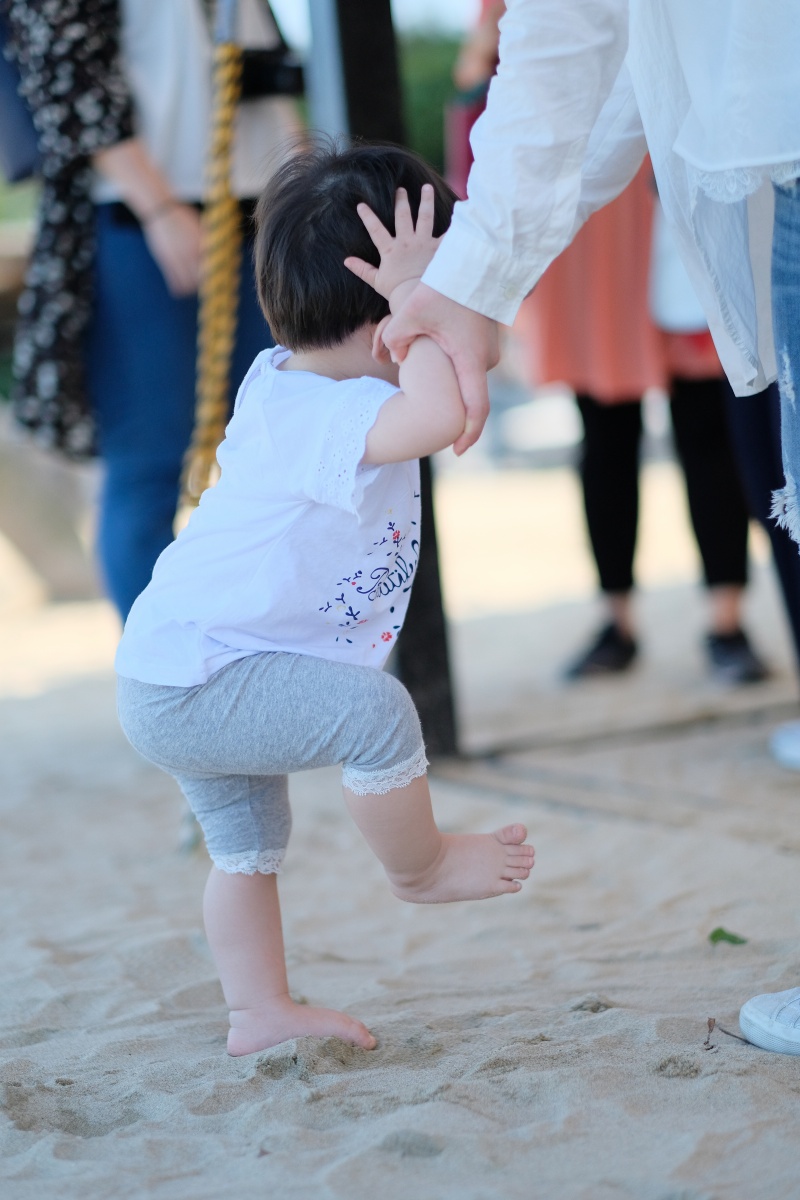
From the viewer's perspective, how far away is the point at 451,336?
1.31 meters

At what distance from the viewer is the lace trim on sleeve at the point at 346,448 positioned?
4.24 feet

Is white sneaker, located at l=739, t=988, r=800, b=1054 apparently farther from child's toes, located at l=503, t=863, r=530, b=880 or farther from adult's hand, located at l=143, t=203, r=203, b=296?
adult's hand, located at l=143, t=203, r=203, b=296

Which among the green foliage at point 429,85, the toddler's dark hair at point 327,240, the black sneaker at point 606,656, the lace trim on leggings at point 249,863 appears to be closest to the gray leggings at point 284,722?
the lace trim on leggings at point 249,863

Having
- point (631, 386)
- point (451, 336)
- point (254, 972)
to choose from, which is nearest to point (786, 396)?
point (451, 336)

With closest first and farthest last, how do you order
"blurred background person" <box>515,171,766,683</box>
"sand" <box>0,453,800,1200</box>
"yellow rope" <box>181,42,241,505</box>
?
"sand" <box>0,453,800,1200</box>, "yellow rope" <box>181,42,241,505</box>, "blurred background person" <box>515,171,766,683</box>

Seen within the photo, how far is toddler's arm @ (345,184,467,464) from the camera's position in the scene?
128cm

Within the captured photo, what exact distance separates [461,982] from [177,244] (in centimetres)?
137

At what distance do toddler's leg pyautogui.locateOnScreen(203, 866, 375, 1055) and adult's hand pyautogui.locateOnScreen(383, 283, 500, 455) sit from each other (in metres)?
0.58

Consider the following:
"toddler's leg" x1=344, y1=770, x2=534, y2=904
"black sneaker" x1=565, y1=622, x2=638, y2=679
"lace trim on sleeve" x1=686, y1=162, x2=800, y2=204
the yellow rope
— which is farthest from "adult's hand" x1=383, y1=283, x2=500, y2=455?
"black sneaker" x1=565, y1=622, x2=638, y2=679

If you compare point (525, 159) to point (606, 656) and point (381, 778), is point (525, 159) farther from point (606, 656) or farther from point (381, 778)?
point (606, 656)

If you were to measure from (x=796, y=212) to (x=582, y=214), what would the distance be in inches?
11.8

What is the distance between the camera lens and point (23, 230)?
846 centimetres

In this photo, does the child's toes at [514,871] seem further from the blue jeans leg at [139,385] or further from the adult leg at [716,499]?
the adult leg at [716,499]

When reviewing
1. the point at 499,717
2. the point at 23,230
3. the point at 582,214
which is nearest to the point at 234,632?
the point at 582,214
